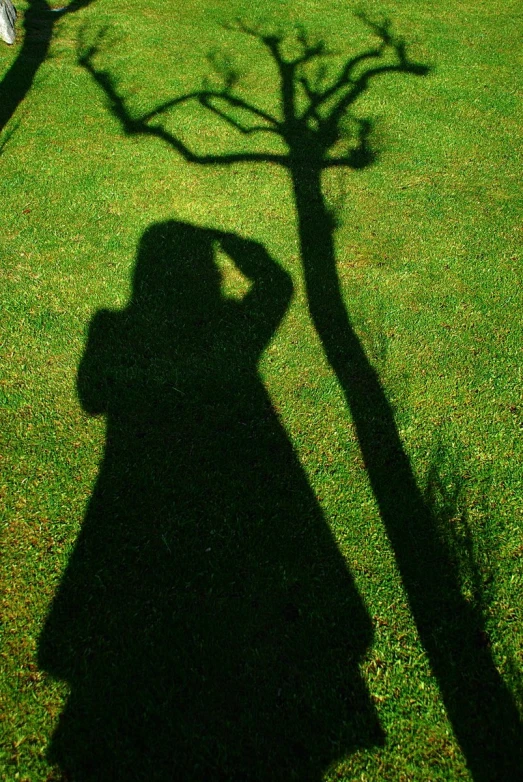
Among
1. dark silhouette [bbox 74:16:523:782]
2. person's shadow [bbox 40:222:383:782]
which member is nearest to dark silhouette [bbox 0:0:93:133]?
dark silhouette [bbox 74:16:523:782]

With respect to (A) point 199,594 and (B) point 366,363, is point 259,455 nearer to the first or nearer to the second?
(A) point 199,594

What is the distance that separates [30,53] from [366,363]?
9.08 meters

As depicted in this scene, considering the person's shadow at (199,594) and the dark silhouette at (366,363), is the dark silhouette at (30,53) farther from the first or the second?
the person's shadow at (199,594)

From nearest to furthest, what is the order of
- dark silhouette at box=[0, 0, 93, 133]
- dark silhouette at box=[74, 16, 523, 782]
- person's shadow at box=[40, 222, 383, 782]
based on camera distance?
person's shadow at box=[40, 222, 383, 782] < dark silhouette at box=[74, 16, 523, 782] < dark silhouette at box=[0, 0, 93, 133]

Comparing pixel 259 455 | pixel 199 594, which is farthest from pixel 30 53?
pixel 199 594

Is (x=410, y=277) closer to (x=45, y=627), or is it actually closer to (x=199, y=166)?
(x=199, y=166)

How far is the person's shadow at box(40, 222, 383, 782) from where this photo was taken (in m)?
2.70

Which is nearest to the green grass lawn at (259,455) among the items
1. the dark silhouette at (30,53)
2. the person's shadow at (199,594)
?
the person's shadow at (199,594)

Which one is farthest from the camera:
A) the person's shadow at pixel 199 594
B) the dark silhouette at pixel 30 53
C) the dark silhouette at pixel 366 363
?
the dark silhouette at pixel 30 53

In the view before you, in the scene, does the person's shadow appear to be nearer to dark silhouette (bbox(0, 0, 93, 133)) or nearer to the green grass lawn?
the green grass lawn

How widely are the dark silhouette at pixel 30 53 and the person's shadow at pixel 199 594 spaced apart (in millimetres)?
5717

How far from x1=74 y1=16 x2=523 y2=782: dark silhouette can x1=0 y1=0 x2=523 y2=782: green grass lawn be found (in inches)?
0.8

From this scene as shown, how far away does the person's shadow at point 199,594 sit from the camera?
2703 mm

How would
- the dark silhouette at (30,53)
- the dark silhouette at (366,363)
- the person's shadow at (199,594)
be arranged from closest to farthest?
1. the person's shadow at (199,594)
2. the dark silhouette at (366,363)
3. the dark silhouette at (30,53)
